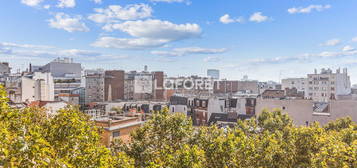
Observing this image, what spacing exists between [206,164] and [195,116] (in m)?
41.5

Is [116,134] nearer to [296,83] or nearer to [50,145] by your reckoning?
[50,145]

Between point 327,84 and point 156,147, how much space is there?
8022 centimetres

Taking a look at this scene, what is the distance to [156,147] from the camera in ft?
43.4

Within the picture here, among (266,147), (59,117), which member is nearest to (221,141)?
(266,147)

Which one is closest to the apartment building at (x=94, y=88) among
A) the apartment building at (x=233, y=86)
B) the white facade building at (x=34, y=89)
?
the white facade building at (x=34, y=89)

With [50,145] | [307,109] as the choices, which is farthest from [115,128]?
[307,109]

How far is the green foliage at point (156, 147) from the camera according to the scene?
588cm

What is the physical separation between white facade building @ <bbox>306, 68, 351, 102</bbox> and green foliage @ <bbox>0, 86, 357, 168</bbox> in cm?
7169

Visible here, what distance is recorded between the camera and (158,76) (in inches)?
3526

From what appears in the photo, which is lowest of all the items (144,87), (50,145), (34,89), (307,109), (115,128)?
(115,128)

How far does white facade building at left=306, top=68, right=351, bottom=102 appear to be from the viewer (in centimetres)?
7750

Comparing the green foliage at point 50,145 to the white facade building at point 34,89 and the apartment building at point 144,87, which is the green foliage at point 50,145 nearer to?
the white facade building at point 34,89

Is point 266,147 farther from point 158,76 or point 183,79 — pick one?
point 183,79

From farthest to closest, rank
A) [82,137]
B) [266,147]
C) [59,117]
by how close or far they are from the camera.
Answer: [266,147]
[59,117]
[82,137]
